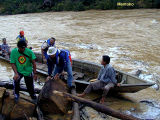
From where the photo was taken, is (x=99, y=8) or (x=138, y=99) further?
(x=99, y=8)

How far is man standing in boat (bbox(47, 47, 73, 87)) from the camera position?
4152 millimetres

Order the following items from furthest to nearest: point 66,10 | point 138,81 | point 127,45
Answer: point 66,10, point 127,45, point 138,81

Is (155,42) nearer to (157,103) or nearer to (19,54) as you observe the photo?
(157,103)

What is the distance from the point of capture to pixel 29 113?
4.08 m

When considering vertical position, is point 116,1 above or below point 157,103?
above

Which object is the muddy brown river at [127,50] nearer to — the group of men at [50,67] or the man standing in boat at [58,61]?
the group of men at [50,67]

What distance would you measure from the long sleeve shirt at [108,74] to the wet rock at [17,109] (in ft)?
6.73

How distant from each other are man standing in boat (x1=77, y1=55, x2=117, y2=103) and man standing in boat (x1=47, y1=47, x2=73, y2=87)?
784mm

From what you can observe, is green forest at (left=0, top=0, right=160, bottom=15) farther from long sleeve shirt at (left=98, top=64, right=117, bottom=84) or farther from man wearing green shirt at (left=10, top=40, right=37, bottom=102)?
man wearing green shirt at (left=10, top=40, right=37, bottom=102)

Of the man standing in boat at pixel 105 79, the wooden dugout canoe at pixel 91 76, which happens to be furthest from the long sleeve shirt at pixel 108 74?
the wooden dugout canoe at pixel 91 76

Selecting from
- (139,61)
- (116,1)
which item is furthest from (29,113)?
(116,1)

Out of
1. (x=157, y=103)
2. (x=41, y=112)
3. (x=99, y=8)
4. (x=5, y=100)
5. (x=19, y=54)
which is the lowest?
(x=157, y=103)

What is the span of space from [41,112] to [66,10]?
112ft

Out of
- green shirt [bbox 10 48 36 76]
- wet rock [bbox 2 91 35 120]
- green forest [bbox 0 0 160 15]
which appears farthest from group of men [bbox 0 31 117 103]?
green forest [bbox 0 0 160 15]
